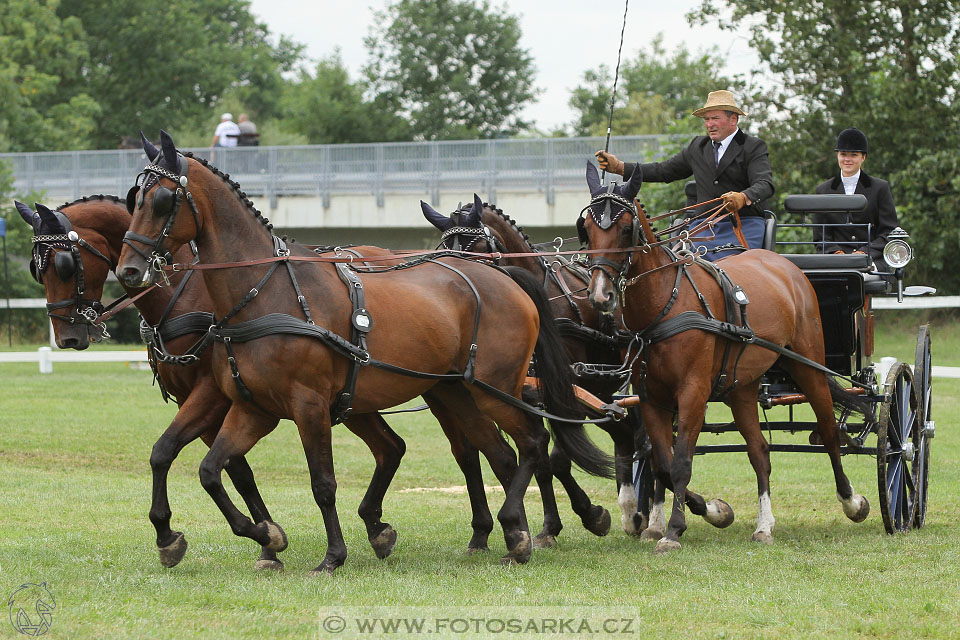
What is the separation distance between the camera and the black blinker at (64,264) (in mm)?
7441

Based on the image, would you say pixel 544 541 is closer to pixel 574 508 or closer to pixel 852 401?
pixel 574 508

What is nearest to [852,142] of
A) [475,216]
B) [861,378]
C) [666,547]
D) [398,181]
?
[861,378]

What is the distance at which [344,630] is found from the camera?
18.0ft

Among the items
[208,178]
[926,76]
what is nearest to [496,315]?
[208,178]

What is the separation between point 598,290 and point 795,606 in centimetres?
219

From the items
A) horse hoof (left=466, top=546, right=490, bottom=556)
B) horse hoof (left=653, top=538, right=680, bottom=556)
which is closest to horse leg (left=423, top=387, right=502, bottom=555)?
horse hoof (left=466, top=546, right=490, bottom=556)

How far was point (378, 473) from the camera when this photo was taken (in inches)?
323

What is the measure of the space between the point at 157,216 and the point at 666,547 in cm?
377

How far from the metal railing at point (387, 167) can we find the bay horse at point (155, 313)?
19.8 metres

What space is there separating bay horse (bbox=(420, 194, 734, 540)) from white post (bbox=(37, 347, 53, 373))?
43.7ft

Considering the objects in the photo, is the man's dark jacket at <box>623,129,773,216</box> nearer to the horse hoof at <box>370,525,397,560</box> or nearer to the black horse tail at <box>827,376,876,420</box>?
the black horse tail at <box>827,376,876,420</box>

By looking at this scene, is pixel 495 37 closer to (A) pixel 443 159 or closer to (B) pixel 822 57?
(A) pixel 443 159

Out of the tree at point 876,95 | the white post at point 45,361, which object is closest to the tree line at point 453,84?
the tree at point 876,95

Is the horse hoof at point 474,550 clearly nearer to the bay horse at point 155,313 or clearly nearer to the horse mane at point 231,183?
the bay horse at point 155,313
